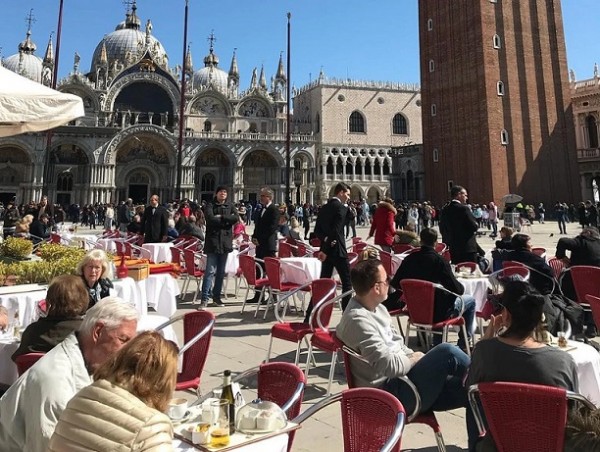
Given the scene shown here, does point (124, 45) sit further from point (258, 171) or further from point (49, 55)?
point (258, 171)

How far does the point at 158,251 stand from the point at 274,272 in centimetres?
427

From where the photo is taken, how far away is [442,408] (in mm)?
2920

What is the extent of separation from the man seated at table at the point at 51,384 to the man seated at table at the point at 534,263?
4.49 m

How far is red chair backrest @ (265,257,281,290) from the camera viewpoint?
262 inches

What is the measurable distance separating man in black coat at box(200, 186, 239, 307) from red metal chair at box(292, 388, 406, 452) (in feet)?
18.1

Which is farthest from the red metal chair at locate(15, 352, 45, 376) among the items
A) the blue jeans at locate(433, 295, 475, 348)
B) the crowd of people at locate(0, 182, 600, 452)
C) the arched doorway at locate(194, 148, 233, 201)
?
the arched doorway at locate(194, 148, 233, 201)

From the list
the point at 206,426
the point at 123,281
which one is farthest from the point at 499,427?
the point at 123,281

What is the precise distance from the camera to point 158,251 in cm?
1001

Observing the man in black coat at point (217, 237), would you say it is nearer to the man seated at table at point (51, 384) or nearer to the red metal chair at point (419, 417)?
the red metal chair at point (419, 417)

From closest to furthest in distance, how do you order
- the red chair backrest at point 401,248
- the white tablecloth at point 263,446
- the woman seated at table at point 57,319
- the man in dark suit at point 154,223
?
the white tablecloth at point 263,446 < the woman seated at table at point 57,319 < the red chair backrest at point 401,248 < the man in dark suit at point 154,223

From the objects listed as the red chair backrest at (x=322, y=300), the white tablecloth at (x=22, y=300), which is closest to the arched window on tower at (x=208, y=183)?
the white tablecloth at (x=22, y=300)

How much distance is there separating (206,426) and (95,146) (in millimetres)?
38822

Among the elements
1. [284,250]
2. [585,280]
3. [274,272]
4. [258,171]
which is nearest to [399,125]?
[258,171]

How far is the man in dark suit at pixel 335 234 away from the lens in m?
6.25
